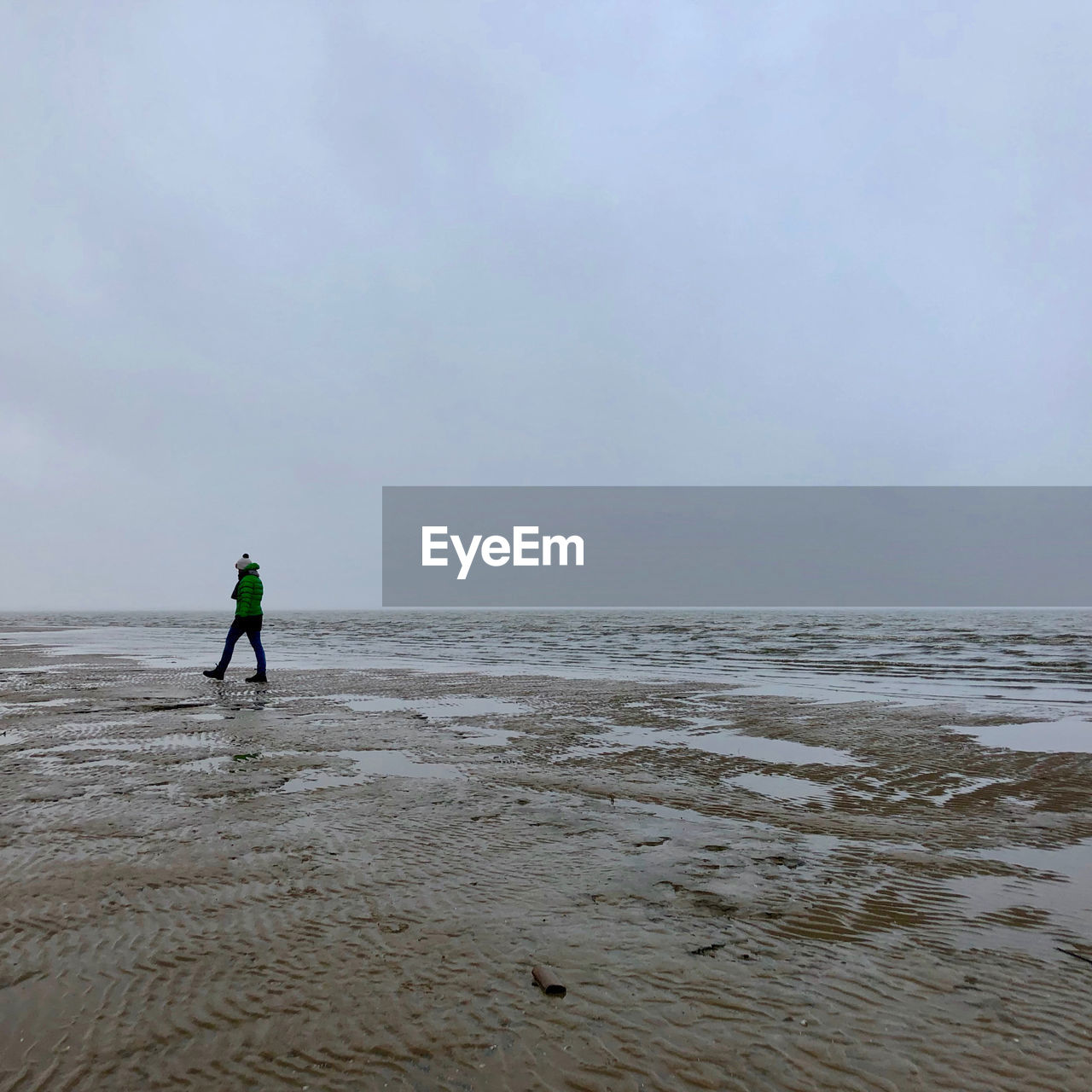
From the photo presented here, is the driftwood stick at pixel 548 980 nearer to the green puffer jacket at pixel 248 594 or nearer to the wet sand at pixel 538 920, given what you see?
the wet sand at pixel 538 920

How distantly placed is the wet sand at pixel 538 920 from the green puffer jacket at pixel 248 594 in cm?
699

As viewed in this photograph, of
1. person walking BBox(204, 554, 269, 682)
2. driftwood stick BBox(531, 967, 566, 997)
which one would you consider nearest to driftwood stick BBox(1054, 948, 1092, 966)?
driftwood stick BBox(531, 967, 566, 997)

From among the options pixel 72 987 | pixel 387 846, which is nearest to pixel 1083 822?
pixel 387 846

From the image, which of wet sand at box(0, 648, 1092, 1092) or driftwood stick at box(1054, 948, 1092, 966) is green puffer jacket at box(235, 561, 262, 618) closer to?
wet sand at box(0, 648, 1092, 1092)

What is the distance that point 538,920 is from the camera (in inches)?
134

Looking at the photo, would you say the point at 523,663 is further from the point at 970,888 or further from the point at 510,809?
the point at 970,888

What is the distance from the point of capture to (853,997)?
9.06 ft

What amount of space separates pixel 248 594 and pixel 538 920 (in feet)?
41.3

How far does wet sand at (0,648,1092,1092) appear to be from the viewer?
2.40 metres

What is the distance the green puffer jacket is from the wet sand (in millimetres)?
6993

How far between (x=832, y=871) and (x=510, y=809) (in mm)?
2248

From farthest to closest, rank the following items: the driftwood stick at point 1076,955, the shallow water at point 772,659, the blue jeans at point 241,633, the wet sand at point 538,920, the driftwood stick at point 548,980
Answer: the blue jeans at point 241,633 < the shallow water at point 772,659 < the driftwood stick at point 1076,955 < the driftwood stick at point 548,980 < the wet sand at point 538,920

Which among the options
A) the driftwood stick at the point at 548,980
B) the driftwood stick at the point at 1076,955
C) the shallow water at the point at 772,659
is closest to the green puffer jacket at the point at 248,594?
the shallow water at the point at 772,659

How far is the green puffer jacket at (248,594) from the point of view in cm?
1439
